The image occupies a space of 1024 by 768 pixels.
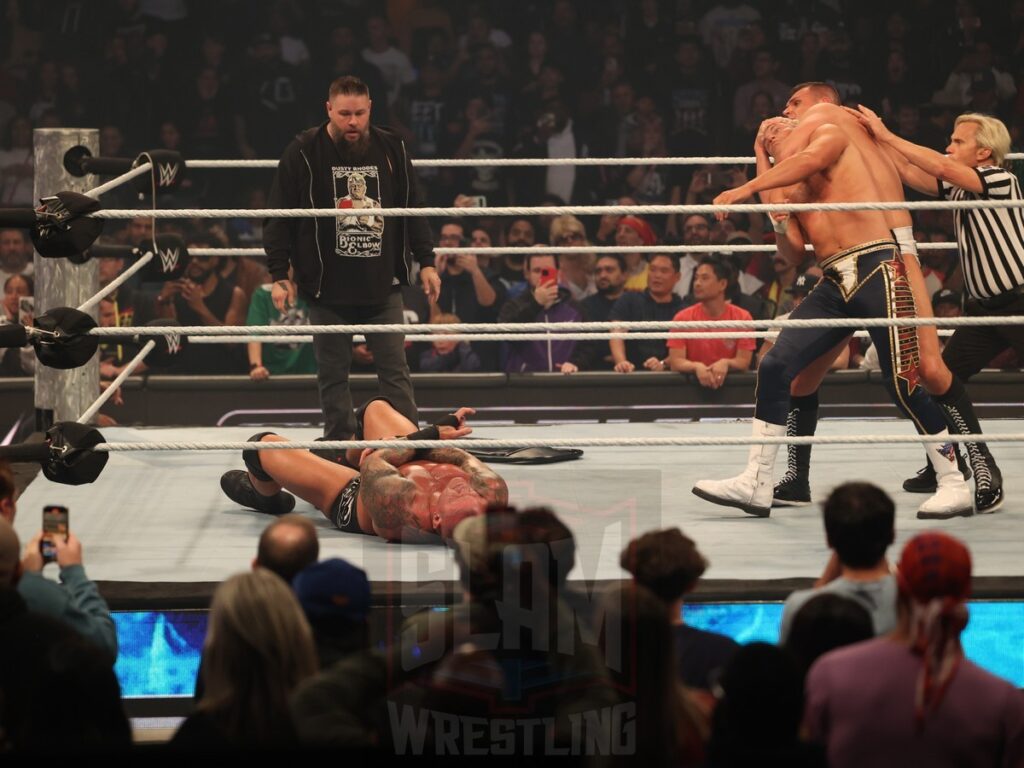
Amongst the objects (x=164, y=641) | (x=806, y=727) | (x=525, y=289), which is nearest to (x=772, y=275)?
(x=525, y=289)

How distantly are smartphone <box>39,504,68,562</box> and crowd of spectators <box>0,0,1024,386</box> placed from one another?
433 cm

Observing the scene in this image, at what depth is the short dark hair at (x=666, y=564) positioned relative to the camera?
2.22 metres

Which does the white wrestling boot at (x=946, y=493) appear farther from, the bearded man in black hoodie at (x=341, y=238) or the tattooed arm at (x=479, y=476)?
the bearded man in black hoodie at (x=341, y=238)

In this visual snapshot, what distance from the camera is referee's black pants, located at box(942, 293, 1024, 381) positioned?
3.92 m

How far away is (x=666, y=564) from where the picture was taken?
222 cm

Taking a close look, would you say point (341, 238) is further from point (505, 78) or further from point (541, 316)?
point (505, 78)

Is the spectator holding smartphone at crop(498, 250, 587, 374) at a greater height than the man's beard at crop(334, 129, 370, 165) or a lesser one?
lesser

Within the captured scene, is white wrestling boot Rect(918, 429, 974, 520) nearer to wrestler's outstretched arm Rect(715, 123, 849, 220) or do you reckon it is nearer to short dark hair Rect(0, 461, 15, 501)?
wrestler's outstretched arm Rect(715, 123, 849, 220)

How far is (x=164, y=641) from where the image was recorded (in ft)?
9.47

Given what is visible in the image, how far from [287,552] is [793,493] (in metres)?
1.81

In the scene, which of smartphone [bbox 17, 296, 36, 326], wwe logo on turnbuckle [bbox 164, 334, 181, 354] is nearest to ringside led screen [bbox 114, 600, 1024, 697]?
wwe logo on turnbuckle [bbox 164, 334, 181, 354]

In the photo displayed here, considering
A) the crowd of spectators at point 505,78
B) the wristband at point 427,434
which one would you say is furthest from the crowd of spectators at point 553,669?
the crowd of spectators at point 505,78

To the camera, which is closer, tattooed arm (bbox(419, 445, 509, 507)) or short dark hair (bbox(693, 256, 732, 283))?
tattooed arm (bbox(419, 445, 509, 507))

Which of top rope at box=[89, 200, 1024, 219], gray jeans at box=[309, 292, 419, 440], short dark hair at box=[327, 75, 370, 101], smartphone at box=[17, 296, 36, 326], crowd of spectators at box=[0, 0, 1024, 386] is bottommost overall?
gray jeans at box=[309, 292, 419, 440]
